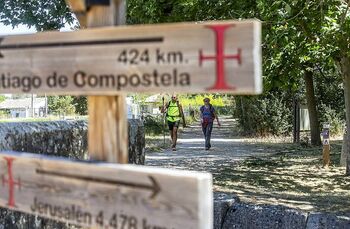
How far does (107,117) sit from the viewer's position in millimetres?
2592

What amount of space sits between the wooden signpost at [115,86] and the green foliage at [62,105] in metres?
59.6

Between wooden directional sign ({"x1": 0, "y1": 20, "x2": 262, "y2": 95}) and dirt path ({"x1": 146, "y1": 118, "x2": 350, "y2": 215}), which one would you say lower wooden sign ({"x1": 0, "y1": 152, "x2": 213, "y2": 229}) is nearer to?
wooden directional sign ({"x1": 0, "y1": 20, "x2": 262, "y2": 95})

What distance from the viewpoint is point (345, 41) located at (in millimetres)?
9742

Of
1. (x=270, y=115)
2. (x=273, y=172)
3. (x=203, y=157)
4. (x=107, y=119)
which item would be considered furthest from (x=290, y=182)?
(x=270, y=115)

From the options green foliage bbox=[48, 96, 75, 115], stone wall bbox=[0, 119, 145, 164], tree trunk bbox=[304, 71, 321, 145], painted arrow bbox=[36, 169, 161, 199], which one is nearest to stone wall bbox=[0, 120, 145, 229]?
stone wall bbox=[0, 119, 145, 164]

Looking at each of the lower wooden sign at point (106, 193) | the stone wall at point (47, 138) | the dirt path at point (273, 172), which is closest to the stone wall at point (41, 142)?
the stone wall at point (47, 138)

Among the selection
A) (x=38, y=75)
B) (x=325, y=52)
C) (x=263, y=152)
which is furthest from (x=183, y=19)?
(x=38, y=75)

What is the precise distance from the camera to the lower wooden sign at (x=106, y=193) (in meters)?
2.23

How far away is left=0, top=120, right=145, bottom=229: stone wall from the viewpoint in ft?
13.7

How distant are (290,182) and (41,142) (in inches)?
281

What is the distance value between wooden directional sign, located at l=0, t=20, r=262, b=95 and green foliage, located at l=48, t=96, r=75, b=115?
5956 cm

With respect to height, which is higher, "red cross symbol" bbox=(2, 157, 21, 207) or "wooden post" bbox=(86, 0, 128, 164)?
"wooden post" bbox=(86, 0, 128, 164)

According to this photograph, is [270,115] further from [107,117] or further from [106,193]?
[106,193]

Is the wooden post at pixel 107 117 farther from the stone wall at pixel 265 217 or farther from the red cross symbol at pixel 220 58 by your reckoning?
the stone wall at pixel 265 217
